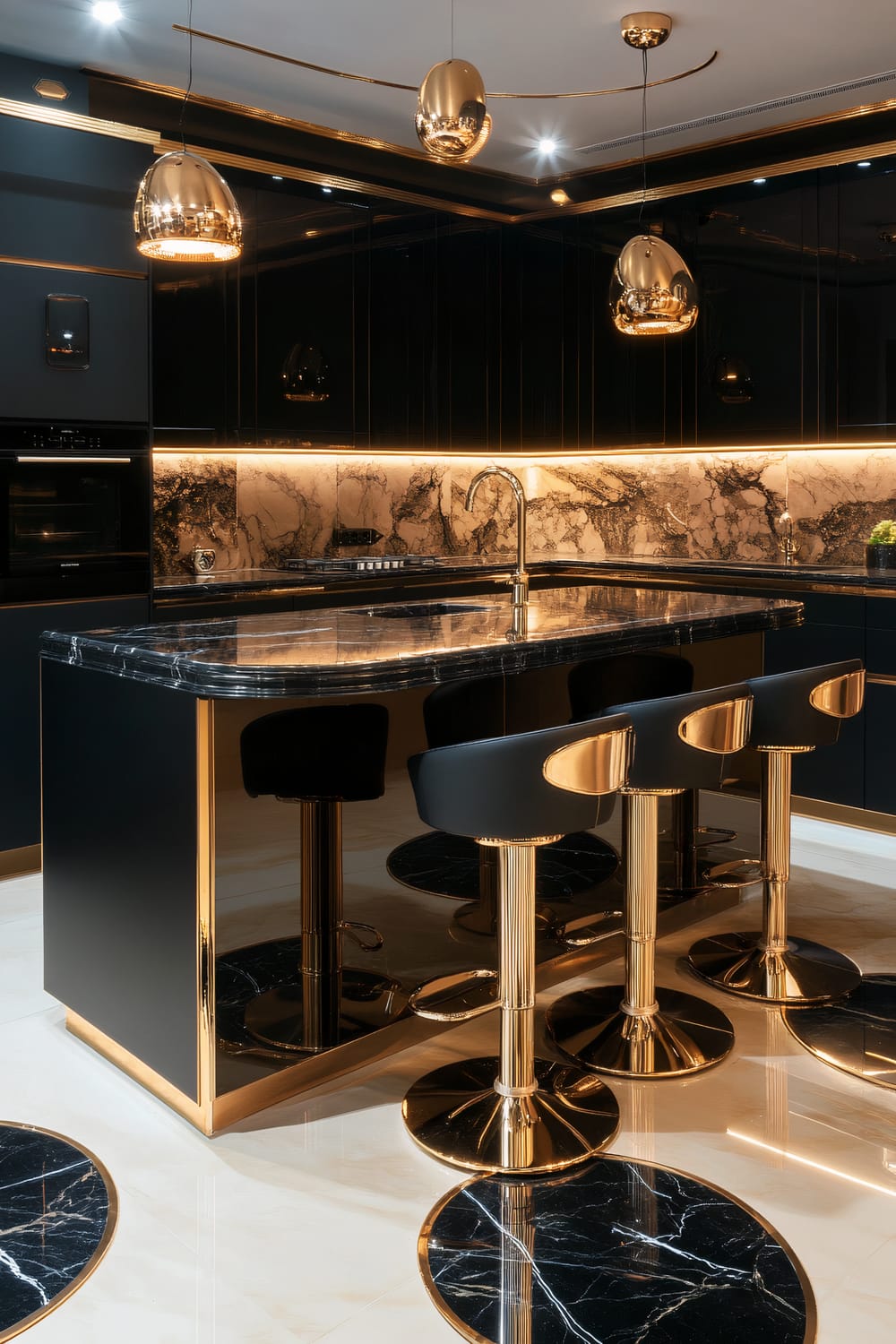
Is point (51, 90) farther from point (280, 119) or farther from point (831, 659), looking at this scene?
point (831, 659)

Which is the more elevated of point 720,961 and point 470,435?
point 470,435

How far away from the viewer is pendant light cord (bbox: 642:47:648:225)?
459 centimetres

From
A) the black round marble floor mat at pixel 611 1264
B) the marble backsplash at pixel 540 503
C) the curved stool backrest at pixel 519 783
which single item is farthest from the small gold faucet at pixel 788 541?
the black round marble floor mat at pixel 611 1264

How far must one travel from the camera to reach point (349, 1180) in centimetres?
234

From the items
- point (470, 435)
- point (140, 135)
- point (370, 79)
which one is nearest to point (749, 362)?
point (470, 435)

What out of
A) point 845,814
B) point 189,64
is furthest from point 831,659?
point 189,64

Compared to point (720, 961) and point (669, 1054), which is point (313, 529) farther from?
point (669, 1054)

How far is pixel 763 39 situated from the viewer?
14.1 ft

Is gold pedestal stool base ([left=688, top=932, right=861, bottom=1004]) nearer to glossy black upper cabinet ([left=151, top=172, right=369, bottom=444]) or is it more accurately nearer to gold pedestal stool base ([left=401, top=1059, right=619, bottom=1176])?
gold pedestal stool base ([left=401, top=1059, right=619, bottom=1176])

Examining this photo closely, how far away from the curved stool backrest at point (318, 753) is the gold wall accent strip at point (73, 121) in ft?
9.00

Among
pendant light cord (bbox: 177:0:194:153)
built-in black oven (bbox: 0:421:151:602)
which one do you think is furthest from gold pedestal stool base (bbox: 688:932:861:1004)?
pendant light cord (bbox: 177:0:194:153)

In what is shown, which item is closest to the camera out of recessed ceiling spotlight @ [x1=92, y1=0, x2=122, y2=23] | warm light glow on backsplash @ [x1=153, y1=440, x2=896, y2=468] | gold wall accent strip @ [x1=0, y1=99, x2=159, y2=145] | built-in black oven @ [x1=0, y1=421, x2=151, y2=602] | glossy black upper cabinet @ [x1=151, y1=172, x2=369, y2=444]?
recessed ceiling spotlight @ [x1=92, y1=0, x2=122, y2=23]

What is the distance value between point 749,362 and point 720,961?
3178 millimetres

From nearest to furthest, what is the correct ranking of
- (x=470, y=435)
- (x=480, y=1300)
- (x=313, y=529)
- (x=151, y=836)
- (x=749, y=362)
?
(x=480, y=1300), (x=151, y=836), (x=749, y=362), (x=313, y=529), (x=470, y=435)
